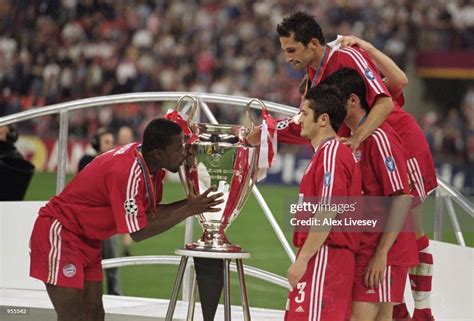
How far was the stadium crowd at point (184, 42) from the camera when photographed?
21.2 m

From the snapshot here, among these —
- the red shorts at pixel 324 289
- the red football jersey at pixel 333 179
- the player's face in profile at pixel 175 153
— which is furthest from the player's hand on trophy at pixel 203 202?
the red shorts at pixel 324 289

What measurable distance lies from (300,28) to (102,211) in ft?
4.26

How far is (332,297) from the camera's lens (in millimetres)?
4348

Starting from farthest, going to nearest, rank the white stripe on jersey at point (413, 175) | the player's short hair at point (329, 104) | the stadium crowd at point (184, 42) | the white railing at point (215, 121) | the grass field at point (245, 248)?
the stadium crowd at point (184, 42), the grass field at point (245, 248), the white railing at point (215, 121), the white stripe on jersey at point (413, 175), the player's short hair at point (329, 104)

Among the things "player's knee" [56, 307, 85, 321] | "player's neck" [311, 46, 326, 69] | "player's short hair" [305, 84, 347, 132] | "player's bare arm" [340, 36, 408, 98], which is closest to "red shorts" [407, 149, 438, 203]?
"player's bare arm" [340, 36, 408, 98]

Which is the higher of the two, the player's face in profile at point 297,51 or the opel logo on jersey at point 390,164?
the player's face in profile at point 297,51

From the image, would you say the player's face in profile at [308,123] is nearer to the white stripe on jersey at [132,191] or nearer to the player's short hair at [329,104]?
the player's short hair at [329,104]

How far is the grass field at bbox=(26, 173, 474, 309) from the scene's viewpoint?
26.5ft

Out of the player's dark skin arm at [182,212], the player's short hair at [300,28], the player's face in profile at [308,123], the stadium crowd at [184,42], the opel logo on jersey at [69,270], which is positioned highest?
the stadium crowd at [184,42]

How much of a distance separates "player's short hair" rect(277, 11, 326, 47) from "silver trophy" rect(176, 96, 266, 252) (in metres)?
0.43

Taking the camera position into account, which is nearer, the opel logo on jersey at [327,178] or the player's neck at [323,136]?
the opel logo on jersey at [327,178]

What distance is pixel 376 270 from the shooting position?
4.47m

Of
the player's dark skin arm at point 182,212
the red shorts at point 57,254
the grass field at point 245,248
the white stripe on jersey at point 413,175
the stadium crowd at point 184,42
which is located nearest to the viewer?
the player's dark skin arm at point 182,212

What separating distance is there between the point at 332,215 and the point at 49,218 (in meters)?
1.53
